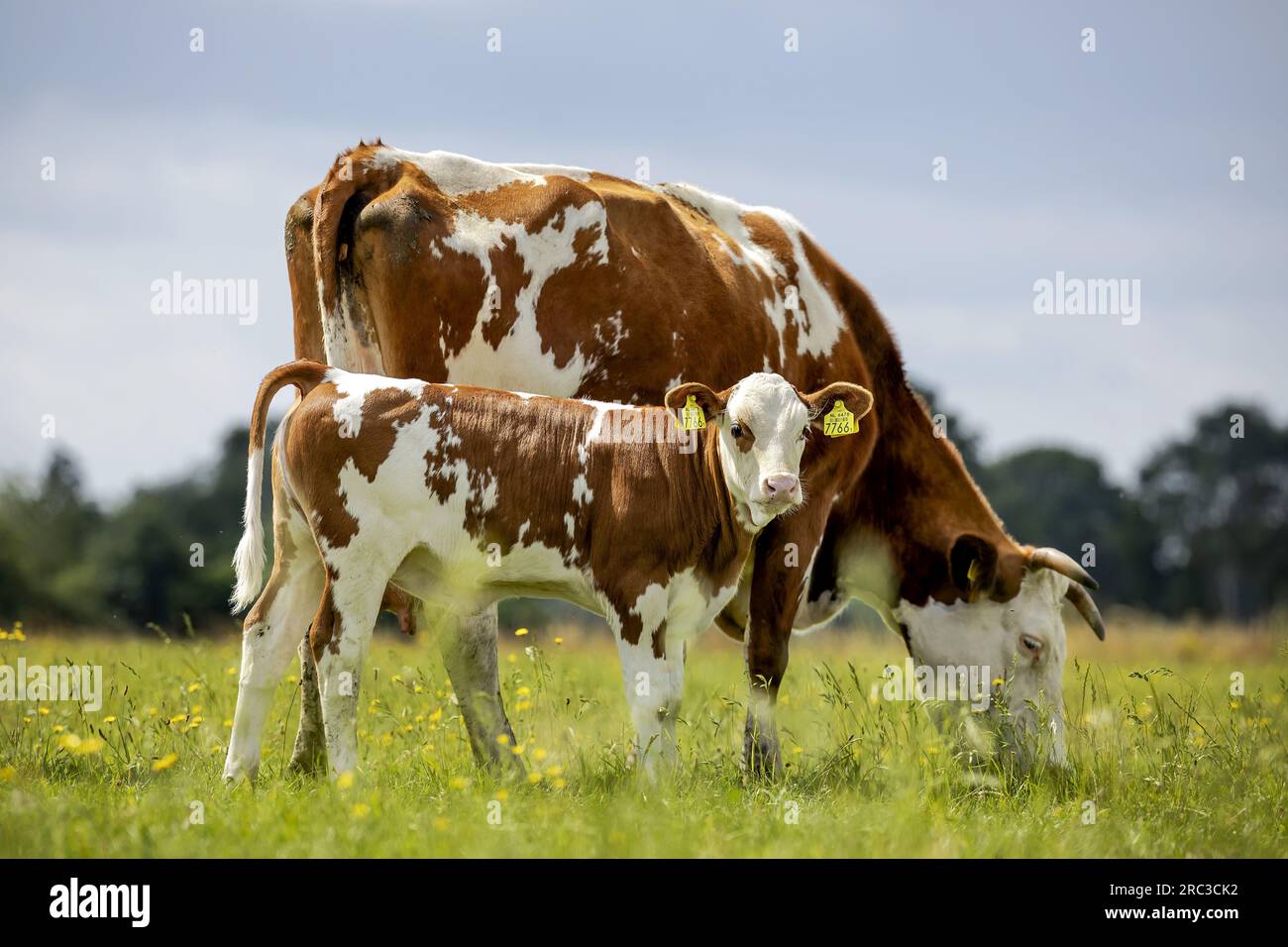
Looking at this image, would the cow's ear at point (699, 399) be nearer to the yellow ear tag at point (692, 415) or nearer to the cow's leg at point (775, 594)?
the yellow ear tag at point (692, 415)

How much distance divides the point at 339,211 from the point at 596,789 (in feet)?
11.6

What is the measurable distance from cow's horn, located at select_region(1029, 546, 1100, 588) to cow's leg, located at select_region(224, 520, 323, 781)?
4564 millimetres

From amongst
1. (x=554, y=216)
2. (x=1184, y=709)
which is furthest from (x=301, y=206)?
(x=1184, y=709)

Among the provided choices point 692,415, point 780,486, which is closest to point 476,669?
point 692,415

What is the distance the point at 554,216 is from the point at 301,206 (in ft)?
4.96

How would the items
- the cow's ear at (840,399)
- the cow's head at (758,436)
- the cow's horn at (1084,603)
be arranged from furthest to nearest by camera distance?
A: 1. the cow's horn at (1084,603)
2. the cow's ear at (840,399)
3. the cow's head at (758,436)

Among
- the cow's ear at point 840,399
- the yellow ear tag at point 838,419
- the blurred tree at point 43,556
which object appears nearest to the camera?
the cow's ear at point 840,399

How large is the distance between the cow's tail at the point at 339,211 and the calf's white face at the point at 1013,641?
4.27m

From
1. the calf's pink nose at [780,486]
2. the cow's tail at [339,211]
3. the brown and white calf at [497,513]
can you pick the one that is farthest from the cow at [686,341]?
the calf's pink nose at [780,486]

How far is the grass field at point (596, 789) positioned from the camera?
519 cm

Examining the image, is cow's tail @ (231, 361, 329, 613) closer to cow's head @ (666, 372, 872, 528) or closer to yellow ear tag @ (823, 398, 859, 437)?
cow's head @ (666, 372, 872, 528)

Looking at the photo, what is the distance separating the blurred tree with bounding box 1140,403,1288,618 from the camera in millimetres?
60438

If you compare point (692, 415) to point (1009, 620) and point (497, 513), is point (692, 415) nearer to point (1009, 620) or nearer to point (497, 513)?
point (497, 513)

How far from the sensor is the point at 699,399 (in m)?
6.53
